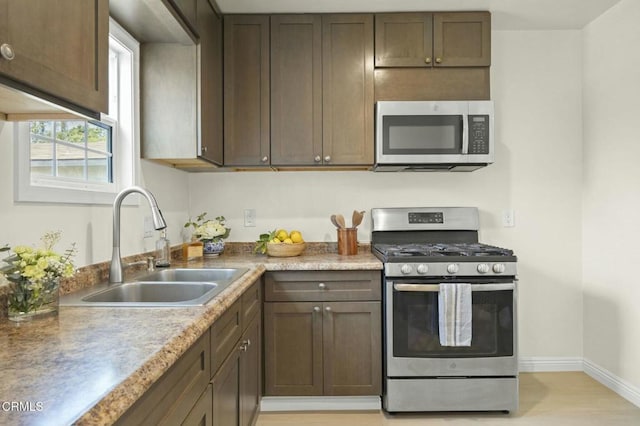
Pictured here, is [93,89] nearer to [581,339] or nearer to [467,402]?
[467,402]

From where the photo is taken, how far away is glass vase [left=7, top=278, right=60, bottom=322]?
1108 millimetres

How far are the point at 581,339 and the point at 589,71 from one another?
186cm

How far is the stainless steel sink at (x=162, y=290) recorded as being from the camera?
4.54ft

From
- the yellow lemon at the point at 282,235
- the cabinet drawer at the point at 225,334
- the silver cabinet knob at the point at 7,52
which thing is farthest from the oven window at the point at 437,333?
the silver cabinet knob at the point at 7,52

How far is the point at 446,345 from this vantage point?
2170 mm

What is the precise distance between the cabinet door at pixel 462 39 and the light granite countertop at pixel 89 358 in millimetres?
2055

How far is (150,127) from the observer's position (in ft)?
7.22

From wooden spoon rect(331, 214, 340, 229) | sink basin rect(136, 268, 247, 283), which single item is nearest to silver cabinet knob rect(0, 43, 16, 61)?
sink basin rect(136, 268, 247, 283)

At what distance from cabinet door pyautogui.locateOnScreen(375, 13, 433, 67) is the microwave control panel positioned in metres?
0.46

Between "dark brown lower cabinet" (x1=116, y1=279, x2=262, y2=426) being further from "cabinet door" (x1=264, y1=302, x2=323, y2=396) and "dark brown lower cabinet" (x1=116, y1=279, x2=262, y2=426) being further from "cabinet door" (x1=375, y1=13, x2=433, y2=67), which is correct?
"cabinet door" (x1=375, y1=13, x2=433, y2=67)

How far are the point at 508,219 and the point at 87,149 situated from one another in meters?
2.62

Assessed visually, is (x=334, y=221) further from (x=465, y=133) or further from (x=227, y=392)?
(x=227, y=392)

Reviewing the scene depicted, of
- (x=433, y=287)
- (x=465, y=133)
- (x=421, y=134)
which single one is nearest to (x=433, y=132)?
(x=421, y=134)

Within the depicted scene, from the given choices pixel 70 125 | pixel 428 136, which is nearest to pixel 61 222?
pixel 70 125
